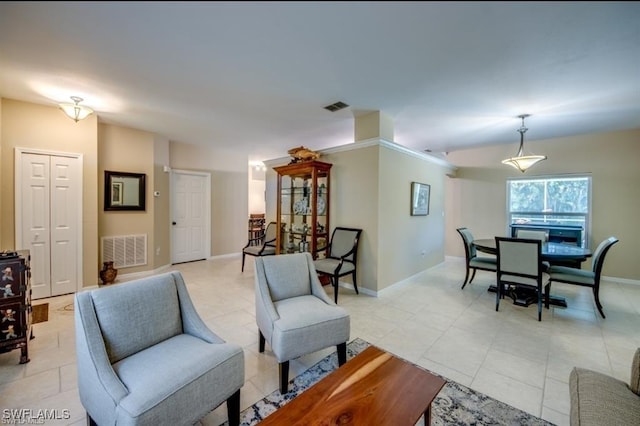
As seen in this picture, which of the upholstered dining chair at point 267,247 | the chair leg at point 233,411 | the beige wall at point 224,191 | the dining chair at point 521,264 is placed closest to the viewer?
the chair leg at point 233,411

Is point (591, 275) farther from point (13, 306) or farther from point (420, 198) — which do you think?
point (13, 306)

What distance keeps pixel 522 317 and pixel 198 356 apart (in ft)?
11.7

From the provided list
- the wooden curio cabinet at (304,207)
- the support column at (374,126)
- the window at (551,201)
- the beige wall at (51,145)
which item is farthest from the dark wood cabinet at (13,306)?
the window at (551,201)

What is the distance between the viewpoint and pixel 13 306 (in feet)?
7.10

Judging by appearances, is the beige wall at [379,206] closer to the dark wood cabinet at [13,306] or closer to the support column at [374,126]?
the support column at [374,126]

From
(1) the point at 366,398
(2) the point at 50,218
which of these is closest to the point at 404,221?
(1) the point at 366,398

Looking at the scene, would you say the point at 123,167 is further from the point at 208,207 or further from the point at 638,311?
the point at 638,311

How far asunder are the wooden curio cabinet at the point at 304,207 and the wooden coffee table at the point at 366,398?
270cm

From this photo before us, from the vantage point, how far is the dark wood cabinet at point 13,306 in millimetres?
2129

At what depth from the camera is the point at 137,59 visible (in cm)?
240

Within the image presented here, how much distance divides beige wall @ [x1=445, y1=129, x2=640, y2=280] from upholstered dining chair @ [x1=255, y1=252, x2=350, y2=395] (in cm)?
523

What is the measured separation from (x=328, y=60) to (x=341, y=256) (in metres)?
2.59

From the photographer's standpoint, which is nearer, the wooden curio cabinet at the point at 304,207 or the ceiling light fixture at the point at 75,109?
the ceiling light fixture at the point at 75,109

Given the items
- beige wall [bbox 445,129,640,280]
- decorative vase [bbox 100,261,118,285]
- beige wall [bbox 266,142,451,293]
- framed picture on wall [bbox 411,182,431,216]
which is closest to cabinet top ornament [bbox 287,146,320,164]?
beige wall [bbox 266,142,451,293]
